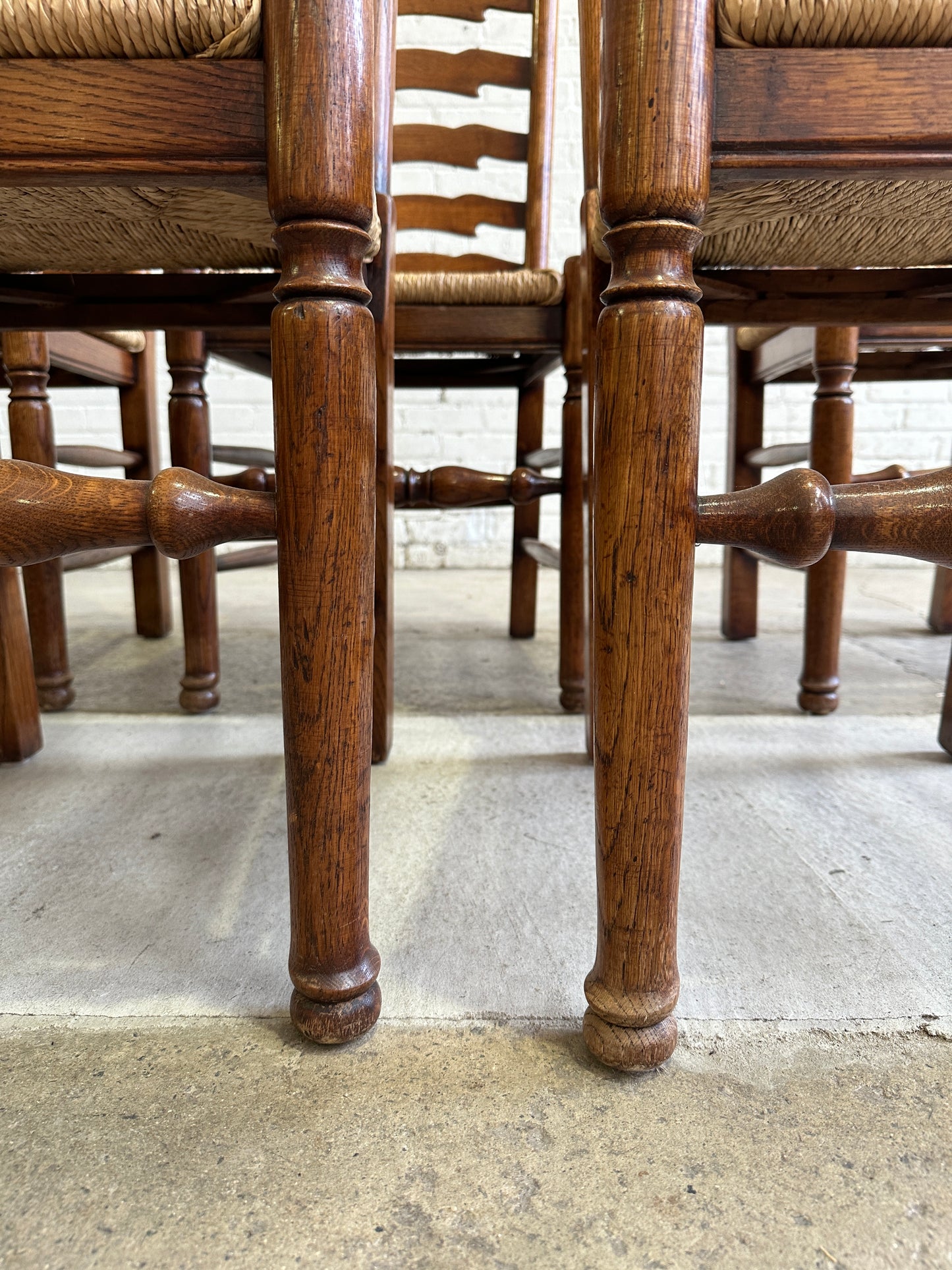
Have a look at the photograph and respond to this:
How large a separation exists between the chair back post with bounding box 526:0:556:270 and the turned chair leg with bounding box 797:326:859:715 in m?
0.55

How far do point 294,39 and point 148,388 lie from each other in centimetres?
135

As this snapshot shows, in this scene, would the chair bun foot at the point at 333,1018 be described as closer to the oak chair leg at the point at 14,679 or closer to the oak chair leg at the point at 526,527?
the oak chair leg at the point at 14,679

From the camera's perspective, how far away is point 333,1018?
53cm

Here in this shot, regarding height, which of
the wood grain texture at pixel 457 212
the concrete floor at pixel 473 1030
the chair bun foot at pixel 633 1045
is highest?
the wood grain texture at pixel 457 212

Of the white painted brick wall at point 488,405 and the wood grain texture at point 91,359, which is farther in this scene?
the white painted brick wall at point 488,405

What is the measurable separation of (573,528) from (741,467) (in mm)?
619

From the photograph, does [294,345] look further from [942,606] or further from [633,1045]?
[942,606]

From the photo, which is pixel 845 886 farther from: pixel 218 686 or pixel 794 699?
pixel 218 686

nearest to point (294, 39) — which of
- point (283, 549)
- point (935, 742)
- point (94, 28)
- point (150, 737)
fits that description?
point (94, 28)

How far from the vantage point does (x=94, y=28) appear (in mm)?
479

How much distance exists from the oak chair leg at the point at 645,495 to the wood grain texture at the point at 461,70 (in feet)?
4.09

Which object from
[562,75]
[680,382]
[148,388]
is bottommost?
[680,382]

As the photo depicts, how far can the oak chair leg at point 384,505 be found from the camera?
3.02ft

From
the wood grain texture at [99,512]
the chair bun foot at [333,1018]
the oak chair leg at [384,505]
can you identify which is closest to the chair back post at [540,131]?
the oak chair leg at [384,505]
